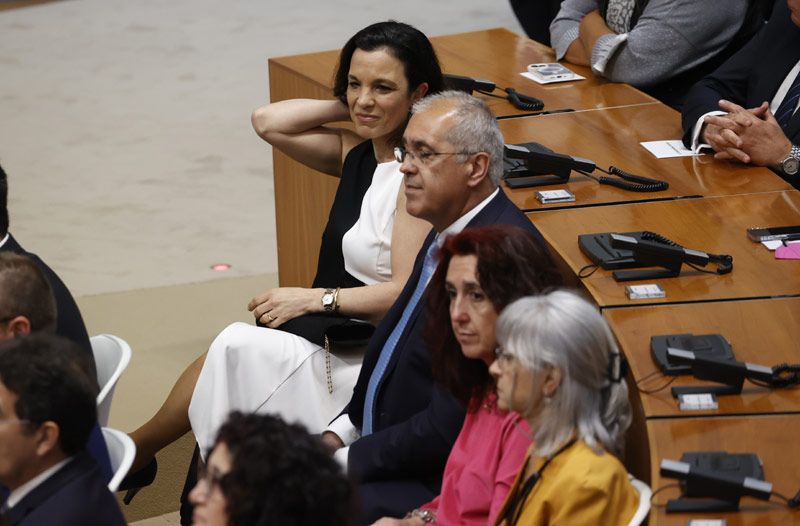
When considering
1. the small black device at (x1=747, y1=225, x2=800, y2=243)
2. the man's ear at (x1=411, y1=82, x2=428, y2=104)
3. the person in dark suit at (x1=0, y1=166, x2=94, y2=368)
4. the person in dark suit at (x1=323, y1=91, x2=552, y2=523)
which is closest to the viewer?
the person in dark suit at (x1=323, y1=91, x2=552, y2=523)

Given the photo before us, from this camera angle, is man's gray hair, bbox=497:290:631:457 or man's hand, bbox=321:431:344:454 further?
man's hand, bbox=321:431:344:454

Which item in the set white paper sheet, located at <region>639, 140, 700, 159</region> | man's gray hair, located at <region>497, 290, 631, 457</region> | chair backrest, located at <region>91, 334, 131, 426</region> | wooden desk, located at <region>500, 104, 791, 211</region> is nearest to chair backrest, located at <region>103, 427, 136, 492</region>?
chair backrest, located at <region>91, 334, 131, 426</region>

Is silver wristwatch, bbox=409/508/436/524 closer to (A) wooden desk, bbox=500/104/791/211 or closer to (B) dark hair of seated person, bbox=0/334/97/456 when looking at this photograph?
(B) dark hair of seated person, bbox=0/334/97/456

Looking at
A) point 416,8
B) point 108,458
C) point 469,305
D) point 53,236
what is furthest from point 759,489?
point 416,8

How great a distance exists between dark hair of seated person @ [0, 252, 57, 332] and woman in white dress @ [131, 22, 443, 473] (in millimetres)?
691

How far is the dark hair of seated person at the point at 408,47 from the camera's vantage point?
409 centimetres

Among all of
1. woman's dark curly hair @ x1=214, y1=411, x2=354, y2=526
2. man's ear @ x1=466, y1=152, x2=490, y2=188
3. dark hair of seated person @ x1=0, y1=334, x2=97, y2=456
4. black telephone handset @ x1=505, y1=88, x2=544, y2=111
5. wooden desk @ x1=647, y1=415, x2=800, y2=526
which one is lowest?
black telephone handset @ x1=505, y1=88, x2=544, y2=111

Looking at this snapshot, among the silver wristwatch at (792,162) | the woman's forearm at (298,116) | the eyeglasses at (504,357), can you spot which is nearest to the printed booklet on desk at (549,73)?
the woman's forearm at (298,116)

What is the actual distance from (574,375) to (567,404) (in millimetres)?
55

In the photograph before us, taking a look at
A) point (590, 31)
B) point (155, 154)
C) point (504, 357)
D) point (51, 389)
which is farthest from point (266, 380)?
point (155, 154)

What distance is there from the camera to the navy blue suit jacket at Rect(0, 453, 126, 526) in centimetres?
253

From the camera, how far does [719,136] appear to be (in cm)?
412

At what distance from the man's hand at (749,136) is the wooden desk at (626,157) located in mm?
40

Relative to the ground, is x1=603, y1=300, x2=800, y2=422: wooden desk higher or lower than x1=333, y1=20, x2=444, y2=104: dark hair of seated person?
lower
